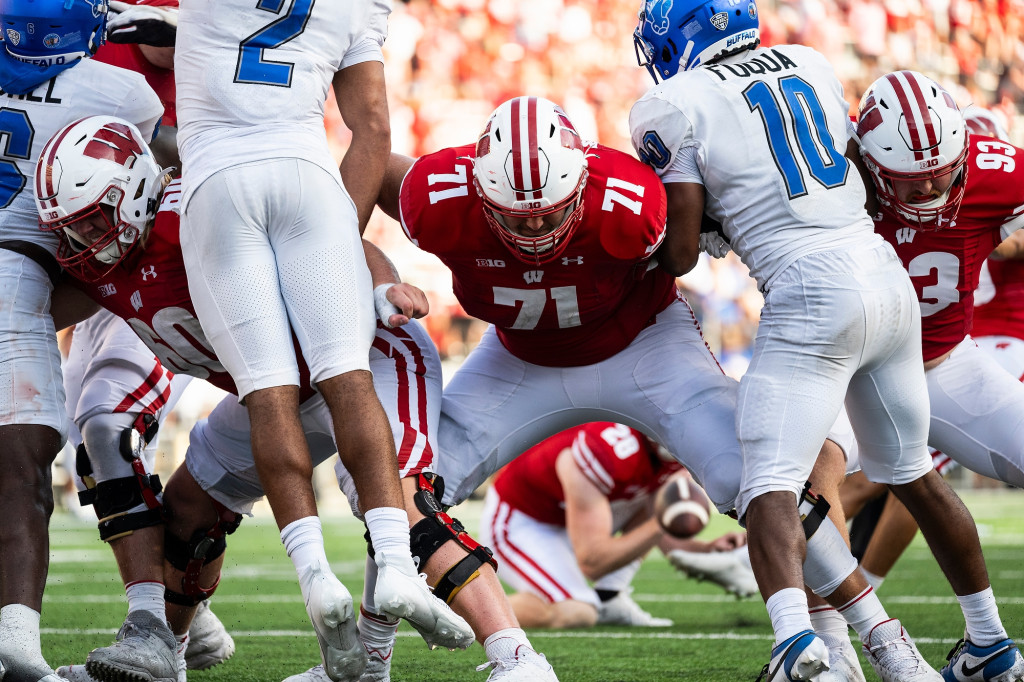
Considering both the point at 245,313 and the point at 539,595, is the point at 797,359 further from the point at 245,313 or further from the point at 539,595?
the point at 539,595

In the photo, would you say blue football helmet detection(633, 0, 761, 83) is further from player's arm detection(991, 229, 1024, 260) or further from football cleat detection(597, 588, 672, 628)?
football cleat detection(597, 588, 672, 628)

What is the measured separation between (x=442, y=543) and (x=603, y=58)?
11542 mm

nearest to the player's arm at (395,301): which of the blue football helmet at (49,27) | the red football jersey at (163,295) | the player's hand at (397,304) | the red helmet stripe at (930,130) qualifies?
the player's hand at (397,304)

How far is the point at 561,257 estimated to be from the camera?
3.38 meters

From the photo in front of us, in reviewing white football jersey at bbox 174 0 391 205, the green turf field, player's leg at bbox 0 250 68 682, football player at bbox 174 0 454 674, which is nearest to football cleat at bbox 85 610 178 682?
player's leg at bbox 0 250 68 682

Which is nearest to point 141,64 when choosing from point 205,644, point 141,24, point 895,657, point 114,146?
point 141,24

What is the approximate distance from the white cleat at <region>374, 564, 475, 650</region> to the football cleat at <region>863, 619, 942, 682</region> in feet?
3.74

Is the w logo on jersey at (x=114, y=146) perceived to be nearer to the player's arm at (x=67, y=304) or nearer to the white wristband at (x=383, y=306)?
the player's arm at (x=67, y=304)

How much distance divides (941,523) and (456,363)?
8.27 meters

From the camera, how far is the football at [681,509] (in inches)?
201

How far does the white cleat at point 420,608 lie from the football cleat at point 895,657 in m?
1.14

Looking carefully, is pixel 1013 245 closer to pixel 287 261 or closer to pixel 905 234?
pixel 905 234

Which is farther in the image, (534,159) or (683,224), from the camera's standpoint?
(683,224)

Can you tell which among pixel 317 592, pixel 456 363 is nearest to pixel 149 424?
pixel 317 592
